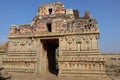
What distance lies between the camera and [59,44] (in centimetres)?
1966

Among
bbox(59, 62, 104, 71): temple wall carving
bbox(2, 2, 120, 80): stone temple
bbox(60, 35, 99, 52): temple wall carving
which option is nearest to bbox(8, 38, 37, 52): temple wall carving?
bbox(2, 2, 120, 80): stone temple

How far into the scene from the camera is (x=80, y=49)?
18.9 meters

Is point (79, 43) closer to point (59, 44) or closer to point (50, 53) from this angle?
point (59, 44)

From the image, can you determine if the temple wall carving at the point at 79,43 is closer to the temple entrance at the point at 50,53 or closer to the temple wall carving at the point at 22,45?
the temple entrance at the point at 50,53

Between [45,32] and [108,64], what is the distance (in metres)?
10.5

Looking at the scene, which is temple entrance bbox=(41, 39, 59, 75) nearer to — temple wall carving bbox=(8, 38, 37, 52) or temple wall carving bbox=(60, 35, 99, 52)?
temple wall carving bbox=(8, 38, 37, 52)

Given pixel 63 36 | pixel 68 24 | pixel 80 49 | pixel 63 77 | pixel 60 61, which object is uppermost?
pixel 68 24

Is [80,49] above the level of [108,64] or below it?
above

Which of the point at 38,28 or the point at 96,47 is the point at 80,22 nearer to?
the point at 96,47

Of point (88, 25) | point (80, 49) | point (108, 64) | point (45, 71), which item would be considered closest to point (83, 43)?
point (80, 49)

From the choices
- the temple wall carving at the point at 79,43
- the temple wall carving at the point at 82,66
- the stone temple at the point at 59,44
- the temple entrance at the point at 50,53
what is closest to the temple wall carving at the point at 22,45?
the stone temple at the point at 59,44

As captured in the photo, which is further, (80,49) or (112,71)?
(112,71)

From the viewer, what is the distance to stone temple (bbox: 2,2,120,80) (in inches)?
720

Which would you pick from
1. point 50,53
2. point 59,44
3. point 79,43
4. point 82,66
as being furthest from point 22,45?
point 82,66
